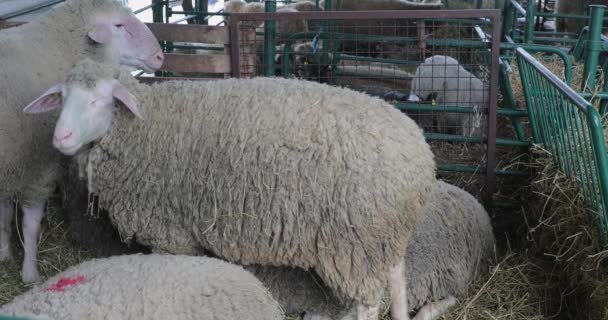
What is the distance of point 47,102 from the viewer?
11.4 feet

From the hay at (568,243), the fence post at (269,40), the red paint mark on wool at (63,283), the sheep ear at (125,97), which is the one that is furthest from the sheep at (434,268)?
the fence post at (269,40)

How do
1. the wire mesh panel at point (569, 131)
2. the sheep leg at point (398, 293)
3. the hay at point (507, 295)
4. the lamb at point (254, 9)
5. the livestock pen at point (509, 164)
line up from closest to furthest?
the wire mesh panel at point (569, 131)
the sheep leg at point (398, 293)
the livestock pen at point (509, 164)
the hay at point (507, 295)
the lamb at point (254, 9)

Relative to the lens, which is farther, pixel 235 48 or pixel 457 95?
pixel 457 95

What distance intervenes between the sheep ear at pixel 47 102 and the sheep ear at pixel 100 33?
94 cm

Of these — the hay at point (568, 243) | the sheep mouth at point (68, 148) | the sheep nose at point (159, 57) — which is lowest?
the hay at point (568, 243)

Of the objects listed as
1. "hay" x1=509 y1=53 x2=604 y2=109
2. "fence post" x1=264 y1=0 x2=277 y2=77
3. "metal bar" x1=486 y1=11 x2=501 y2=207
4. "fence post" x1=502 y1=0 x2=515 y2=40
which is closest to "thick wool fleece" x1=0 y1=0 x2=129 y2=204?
"fence post" x1=264 y1=0 x2=277 y2=77

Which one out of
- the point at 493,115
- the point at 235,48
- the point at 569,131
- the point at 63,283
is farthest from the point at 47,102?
the point at 493,115

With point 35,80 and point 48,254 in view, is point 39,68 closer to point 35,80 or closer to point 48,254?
point 35,80

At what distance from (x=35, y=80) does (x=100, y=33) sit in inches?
21.5

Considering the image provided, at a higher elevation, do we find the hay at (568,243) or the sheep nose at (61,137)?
the sheep nose at (61,137)

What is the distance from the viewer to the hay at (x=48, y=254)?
13.3ft

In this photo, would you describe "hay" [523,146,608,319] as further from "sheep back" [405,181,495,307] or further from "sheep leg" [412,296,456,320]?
A: "sheep leg" [412,296,456,320]

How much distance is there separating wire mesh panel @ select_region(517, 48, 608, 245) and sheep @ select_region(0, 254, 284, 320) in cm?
160

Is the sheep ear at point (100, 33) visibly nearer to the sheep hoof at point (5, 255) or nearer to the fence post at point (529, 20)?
the sheep hoof at point (5, 255)
